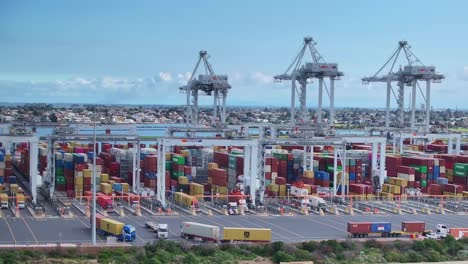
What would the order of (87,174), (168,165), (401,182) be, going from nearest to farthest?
(87,174) → (401,182) → (168,165)

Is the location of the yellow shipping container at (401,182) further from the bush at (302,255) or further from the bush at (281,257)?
the bush at (281,257)

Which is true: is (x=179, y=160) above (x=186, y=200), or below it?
above

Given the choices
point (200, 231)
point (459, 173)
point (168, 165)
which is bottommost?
point (200, 231)

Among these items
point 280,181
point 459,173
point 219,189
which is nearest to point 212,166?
point 219,189

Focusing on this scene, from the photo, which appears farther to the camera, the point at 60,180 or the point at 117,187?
the point at 60,180

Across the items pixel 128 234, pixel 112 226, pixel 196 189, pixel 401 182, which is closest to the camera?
pixel 128 234

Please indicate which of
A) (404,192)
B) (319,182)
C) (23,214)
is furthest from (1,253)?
(404,192)

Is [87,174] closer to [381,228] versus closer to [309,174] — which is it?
[309,174]
